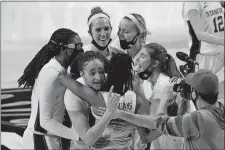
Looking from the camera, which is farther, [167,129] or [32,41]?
[32,41]

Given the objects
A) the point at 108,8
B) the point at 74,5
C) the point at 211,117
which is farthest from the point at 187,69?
the point at 74,5

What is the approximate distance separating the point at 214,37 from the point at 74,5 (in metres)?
0.82

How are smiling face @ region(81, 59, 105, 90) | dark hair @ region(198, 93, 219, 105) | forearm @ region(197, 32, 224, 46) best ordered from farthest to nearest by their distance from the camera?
1. forearm @ region(197, 32, 224, 46)
2. smiling face @ region(81, 59, 105, 90)
3. dark hair @ region(198, 93, 219, 105)

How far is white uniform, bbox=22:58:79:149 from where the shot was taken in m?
2.46

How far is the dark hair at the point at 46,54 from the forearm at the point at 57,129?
216 millimetres

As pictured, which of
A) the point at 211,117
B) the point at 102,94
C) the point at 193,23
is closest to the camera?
the point at 211,117

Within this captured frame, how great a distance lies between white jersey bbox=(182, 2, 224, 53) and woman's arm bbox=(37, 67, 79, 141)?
80cm

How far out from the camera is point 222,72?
2.62 metres

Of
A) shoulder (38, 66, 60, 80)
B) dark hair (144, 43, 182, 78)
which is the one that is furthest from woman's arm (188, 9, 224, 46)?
shoulder (38, 66, 60, 80)

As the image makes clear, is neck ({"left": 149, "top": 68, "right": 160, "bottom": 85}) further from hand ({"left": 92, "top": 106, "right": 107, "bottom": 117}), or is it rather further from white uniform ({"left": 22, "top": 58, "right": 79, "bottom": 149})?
white uniform ({"left": 22, "top": 58, "right": 79, "bottom": 149})

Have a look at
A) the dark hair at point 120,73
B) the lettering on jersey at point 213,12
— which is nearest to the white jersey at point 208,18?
the lettering on jersey at point 213,12

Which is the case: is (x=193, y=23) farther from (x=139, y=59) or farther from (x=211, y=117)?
(x=211, y=117)

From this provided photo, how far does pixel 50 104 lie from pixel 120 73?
0.41m

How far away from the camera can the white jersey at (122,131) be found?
8.04ft
